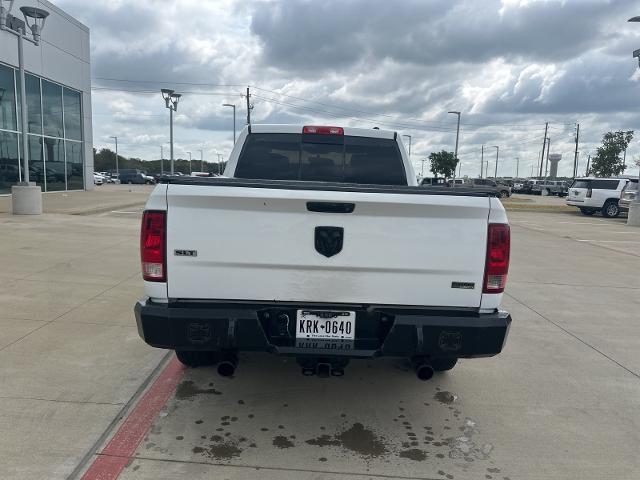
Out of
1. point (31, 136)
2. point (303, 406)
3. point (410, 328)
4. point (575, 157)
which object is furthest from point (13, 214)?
point (575, 157)

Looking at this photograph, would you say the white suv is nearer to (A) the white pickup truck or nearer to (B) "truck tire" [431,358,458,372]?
(B) "truck tire" [431,358,458,372]

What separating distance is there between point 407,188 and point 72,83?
2910 cm

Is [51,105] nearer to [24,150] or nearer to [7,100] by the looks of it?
[7,100]

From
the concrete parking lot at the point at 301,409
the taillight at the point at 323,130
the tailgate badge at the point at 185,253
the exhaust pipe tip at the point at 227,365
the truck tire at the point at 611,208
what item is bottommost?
the concrete parking lot at the point at 301,409

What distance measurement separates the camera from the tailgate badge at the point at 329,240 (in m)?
3.02

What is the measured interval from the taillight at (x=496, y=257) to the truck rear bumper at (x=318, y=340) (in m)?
0.20

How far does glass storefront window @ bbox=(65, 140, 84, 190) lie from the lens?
2767cm

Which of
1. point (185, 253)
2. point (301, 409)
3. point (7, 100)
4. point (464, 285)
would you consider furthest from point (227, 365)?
point (7, 100)

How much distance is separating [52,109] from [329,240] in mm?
27161

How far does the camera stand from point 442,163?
54531mm

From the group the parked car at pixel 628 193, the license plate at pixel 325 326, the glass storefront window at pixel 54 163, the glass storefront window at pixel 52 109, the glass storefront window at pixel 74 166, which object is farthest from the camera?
the glass storefront window at pixel 74 166

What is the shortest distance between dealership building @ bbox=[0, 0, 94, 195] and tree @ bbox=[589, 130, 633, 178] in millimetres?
44502

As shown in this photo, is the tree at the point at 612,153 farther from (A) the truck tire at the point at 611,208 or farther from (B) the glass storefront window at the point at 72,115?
(B) the glass storefront window at the point at 72,115

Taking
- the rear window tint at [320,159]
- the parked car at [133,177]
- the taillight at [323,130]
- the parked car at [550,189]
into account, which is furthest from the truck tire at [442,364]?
the parked car at [133,177]
